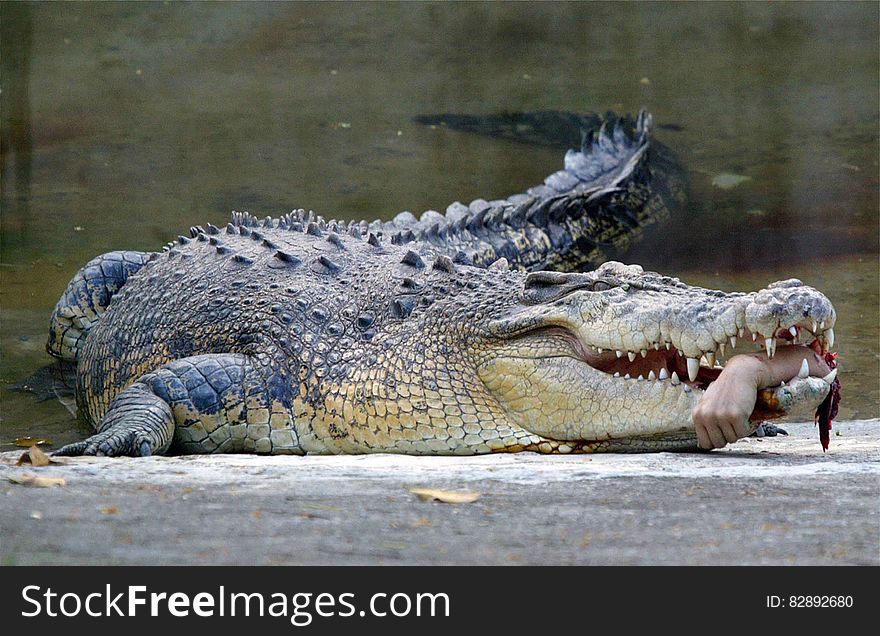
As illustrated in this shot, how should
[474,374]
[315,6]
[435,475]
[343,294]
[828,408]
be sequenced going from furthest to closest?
[315,6]
[343,294]
[474,374]
[828,408]
[435,475]

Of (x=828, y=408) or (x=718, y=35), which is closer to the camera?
(x=828, y=408)

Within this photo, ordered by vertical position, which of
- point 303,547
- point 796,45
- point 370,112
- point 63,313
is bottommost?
point 303,547

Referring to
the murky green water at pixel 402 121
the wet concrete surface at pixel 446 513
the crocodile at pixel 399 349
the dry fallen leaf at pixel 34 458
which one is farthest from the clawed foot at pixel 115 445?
the murky green water at pixel 402 121

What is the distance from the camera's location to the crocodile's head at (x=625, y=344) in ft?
12.0

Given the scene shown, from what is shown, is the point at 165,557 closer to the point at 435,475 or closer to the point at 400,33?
the point at 435,475

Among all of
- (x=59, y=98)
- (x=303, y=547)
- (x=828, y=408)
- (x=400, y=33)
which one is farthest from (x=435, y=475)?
(x=400, y=33)

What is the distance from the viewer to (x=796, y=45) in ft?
47.6

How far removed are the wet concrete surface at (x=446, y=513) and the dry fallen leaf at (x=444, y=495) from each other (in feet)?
0.10

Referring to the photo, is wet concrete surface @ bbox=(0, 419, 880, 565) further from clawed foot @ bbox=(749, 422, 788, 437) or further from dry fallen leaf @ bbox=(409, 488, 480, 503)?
clawed foot @ bbox=(749, 422, 788, 437)

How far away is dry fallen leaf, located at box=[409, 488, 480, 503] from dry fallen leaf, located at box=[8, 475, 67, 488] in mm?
876

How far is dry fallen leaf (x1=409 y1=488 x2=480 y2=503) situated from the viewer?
2.98 metres

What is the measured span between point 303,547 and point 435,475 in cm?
85

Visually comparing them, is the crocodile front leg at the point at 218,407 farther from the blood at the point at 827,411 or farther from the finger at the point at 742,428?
the blood at the point at 827,411

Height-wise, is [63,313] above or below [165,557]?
above
